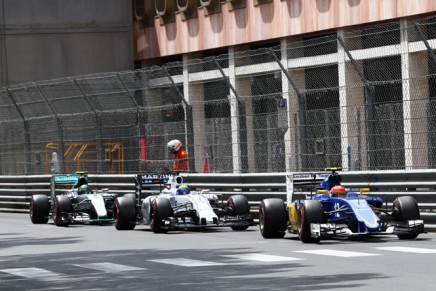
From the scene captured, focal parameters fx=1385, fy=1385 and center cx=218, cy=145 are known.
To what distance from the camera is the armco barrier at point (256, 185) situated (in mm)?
21922

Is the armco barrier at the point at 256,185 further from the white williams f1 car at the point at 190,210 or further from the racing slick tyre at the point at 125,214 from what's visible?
the racing slick tyre at the point at 125,214

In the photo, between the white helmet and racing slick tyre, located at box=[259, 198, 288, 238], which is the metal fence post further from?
racing slick tyre, located at box=[259, 198, 288, 238]

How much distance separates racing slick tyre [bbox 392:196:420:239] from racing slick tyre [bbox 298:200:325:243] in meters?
1.14

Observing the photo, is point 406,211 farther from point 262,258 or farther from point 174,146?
point 174,146

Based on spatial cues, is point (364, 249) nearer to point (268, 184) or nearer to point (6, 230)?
point (268, 184)

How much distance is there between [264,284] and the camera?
1358 centimetres

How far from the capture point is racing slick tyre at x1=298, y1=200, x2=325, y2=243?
762 inches

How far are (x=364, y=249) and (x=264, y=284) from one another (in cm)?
462

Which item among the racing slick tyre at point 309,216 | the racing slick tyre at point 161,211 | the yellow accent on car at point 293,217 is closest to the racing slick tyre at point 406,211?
the racing slick tyre at point 309,216

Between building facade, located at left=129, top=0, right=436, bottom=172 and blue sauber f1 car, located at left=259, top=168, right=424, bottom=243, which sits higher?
building facade, located at left=129, top=0, right=436, bottom=172

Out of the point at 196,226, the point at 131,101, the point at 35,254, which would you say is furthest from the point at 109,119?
the point at 35,254

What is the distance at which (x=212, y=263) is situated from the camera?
16.5 metres

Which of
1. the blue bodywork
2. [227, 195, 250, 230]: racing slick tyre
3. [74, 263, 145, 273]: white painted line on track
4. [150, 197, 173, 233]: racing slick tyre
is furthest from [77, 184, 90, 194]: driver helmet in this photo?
[74, 263, 145, 273]: white painted line on track

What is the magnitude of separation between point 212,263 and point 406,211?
412 cm
